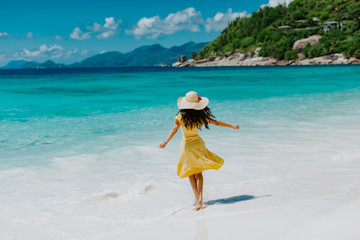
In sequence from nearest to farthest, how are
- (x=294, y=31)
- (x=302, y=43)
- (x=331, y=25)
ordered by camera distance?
(x=302, y=43) < (x=331, y=25) < (x=294, y=31)

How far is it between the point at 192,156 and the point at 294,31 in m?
129

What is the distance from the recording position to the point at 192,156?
4332 millimetres

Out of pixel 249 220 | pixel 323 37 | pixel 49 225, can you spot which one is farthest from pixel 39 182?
pixel 323 37

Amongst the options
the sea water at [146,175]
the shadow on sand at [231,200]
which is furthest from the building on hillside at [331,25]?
the shadow on sand at [231,200]

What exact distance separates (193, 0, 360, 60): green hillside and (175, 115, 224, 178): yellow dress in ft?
324

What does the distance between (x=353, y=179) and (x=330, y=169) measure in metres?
0.67

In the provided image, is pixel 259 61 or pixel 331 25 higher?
pixel 331 25

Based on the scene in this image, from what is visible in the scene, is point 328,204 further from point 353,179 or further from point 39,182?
point 39,182

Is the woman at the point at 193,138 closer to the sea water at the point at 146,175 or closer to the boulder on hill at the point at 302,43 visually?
the sea water at the point at 146,175

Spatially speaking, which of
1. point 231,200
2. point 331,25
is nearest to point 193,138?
point 231,200

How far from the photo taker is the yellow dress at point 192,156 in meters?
4.33

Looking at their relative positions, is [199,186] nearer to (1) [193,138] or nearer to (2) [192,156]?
(2) [192,156]

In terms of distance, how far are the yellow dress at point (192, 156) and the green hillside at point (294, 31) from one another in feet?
324

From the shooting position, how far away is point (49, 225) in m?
4.14
